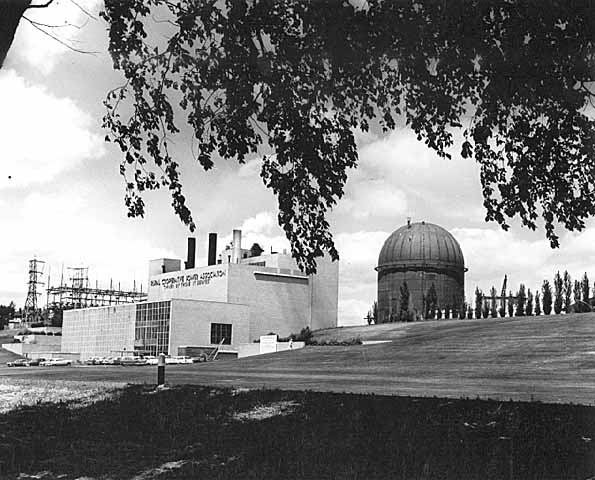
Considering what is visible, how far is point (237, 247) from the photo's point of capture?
347 feet

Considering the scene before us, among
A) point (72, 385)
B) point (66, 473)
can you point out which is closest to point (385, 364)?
point (72, 385)

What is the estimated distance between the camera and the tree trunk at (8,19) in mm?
8812

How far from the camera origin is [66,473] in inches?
376

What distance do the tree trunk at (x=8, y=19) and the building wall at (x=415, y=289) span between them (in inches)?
3040

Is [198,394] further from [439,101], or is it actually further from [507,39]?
[507,39]

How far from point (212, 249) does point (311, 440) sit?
96.6 metres

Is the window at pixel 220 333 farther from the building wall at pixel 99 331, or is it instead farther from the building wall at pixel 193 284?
the building wall at pixel 99 331

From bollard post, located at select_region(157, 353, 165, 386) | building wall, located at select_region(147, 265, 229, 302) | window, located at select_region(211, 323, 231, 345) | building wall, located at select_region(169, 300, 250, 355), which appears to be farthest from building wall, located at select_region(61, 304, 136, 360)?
bollard post, located at select_region(157, 353, 165, 386)

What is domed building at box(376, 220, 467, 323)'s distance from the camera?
84.4 m

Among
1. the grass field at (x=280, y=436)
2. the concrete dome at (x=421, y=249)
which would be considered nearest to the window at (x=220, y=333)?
the concrete dome at (x=421, y=249)

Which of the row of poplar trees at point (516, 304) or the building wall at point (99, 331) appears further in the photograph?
the building wall at point (99, 331)

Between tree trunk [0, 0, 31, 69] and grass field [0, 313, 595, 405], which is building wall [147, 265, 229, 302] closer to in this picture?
grass field [0, 313, 595, 405]

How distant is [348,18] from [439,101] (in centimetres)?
205

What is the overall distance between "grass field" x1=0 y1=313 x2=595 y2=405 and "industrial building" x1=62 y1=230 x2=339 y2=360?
23395mm
